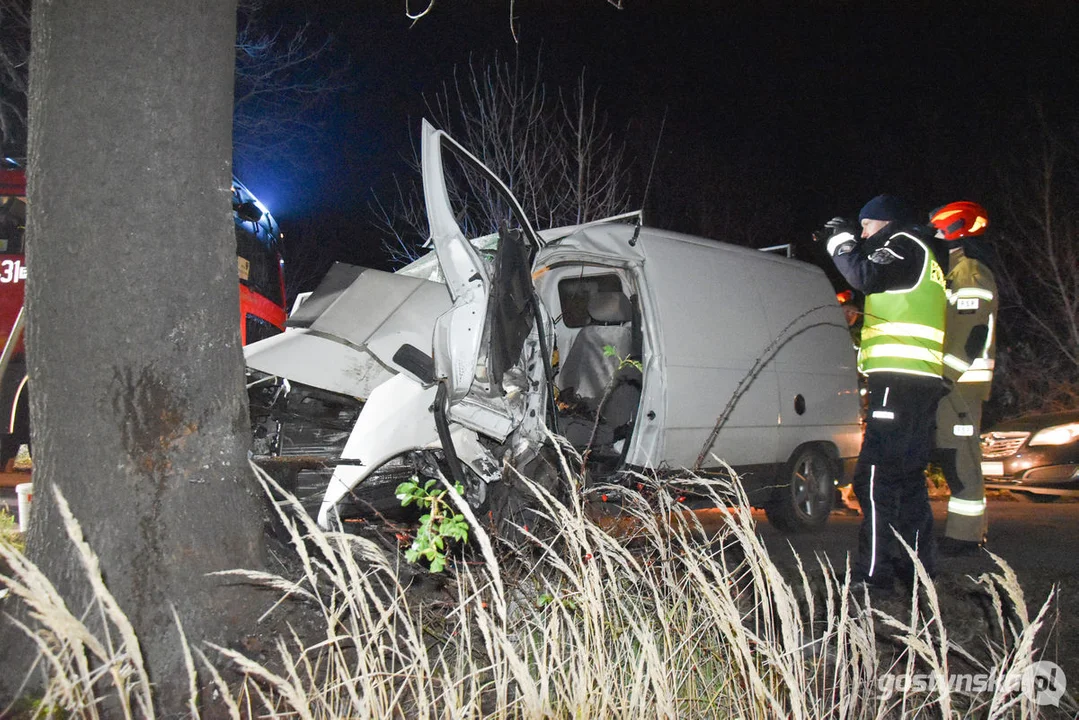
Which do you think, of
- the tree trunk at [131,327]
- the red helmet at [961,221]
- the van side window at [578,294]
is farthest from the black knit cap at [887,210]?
the tree trunk at [131,327]

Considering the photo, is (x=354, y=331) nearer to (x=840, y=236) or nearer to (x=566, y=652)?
(x=566, y=652)

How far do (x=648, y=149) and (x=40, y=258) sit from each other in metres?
14.3

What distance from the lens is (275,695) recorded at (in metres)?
2.48

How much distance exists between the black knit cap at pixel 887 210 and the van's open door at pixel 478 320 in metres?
1.75

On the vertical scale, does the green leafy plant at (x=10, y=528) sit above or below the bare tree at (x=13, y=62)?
below

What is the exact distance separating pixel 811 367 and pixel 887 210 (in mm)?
2041

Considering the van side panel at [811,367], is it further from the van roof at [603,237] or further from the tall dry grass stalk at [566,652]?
the tall dry grass stalk at [566,652]

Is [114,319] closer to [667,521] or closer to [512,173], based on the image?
[667,521]

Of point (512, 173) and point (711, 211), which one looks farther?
point (711, 211)

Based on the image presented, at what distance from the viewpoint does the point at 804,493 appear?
20.1 feet

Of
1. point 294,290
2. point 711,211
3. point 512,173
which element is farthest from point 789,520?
point 294,290

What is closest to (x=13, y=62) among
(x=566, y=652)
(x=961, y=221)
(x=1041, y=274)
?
(x=961, y=221)

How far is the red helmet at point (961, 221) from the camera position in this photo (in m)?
5.00

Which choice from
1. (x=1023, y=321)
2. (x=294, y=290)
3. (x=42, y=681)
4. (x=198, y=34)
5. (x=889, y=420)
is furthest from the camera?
(x=294, y=290)
